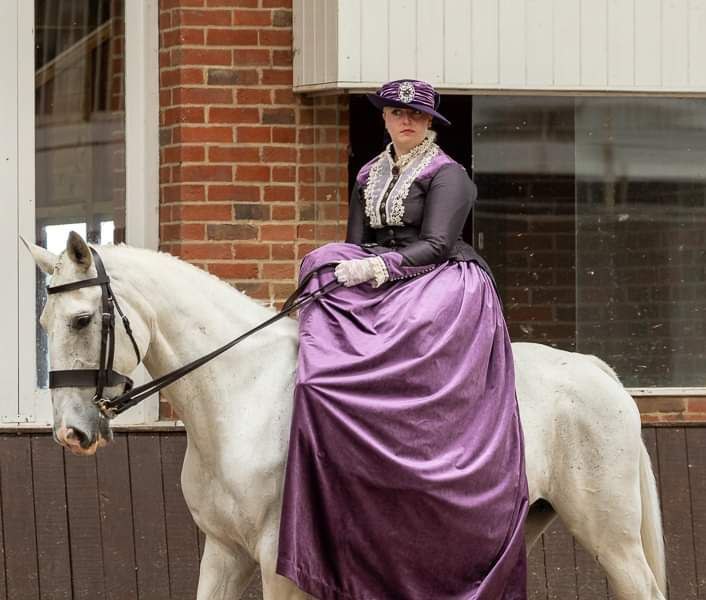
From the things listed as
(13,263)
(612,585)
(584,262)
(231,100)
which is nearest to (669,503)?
(584,262)

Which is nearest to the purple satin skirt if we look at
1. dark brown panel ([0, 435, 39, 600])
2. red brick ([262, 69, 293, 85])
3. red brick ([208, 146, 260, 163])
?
red brick ([208, 146, 260, 163])

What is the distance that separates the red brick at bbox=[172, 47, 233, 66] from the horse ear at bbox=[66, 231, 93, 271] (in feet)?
9.28

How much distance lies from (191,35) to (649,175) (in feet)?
7.86

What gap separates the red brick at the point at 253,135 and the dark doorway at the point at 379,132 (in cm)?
61

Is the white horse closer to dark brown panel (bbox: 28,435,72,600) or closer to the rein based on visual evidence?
the rein

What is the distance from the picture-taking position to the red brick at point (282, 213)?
8.03 meters

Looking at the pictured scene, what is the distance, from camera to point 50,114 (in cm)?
809

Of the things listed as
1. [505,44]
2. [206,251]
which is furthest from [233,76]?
[505,44]

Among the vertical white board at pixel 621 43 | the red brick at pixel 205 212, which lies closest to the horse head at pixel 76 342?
the red brick at pixel 205 212

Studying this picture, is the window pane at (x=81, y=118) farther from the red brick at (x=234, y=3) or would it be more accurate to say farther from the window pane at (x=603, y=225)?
the window pane at (x=603, y=225)

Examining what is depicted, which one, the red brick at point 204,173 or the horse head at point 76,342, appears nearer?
the horse head at point 76,342

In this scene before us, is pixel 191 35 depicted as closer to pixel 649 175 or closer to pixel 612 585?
pixel 649 175

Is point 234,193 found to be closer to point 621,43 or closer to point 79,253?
point 621,43

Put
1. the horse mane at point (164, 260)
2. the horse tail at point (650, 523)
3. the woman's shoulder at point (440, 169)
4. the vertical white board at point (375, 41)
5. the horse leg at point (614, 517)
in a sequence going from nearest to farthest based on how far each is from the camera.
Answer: the horse mane at point (164, 260) → the woman's shoulder at point (440, 169) → the horse leg at point (614, 517) → the horse tail at point (650, 523) → the vertical white board at point (375, 41)
